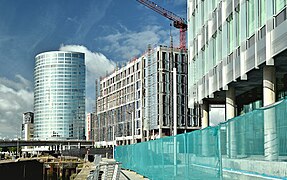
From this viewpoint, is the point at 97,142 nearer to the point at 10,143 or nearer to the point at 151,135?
the point at 10,143

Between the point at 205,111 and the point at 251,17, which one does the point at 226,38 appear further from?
the point at 205,111

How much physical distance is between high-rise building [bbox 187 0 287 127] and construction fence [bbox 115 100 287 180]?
12055mm

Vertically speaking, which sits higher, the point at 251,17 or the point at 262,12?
the point at 251,17

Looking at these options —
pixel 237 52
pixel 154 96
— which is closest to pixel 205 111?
pixel 237 52

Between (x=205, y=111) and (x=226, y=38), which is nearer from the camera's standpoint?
(x=226, y=38)

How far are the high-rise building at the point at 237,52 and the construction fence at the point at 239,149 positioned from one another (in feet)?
39.6

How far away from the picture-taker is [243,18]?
33.3 metres

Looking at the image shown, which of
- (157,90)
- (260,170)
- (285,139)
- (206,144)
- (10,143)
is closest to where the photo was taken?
(285,139)

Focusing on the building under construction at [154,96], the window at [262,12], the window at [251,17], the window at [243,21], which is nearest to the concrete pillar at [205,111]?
the window at [243,21]

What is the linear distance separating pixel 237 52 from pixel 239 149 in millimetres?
25329

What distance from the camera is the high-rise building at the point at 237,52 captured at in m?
28.1

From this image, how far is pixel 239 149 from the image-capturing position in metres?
10.0

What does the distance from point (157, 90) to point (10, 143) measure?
67.0 meters

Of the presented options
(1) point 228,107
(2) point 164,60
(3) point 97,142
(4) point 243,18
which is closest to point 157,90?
(2) point 164,60
